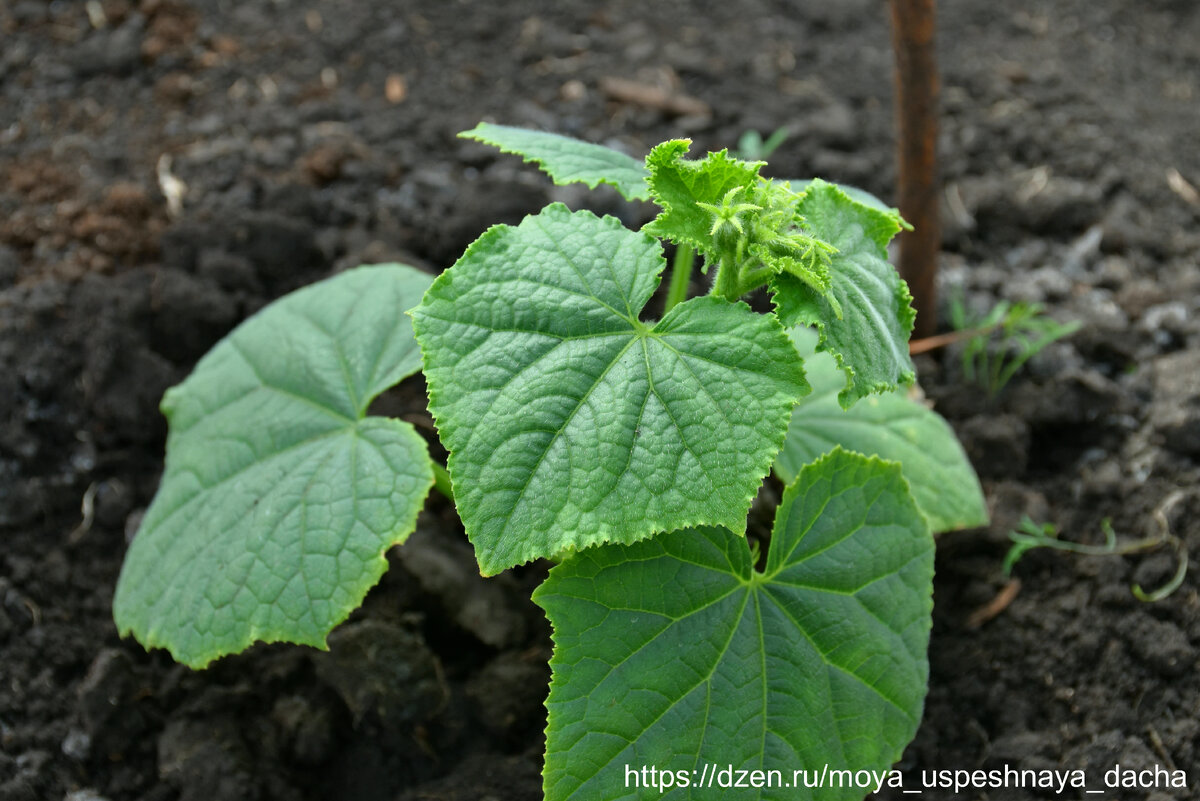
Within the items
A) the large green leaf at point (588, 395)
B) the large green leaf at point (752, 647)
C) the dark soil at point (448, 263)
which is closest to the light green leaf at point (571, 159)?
the large green leaf at point (588, 395)

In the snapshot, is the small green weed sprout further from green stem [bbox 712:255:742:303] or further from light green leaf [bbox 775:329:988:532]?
green stem [bbox 712:255:742:303]

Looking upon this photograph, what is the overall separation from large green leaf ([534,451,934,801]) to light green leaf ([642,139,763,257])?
22.9 inches

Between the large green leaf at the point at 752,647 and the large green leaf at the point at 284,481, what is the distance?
0.46 metres

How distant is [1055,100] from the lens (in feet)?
13.7

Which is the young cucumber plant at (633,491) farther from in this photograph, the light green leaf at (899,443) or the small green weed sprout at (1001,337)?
the small green weed sprout at (1001,337)

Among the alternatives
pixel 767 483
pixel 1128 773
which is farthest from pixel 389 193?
pixel 1128 773

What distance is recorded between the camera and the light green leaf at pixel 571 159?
1.96 meters

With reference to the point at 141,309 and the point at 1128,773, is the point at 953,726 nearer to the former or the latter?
the point at 1128,773

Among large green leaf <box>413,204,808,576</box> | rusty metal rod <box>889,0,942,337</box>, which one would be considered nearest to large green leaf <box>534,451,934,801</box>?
large green leaf <box>413,204,808,576</box>

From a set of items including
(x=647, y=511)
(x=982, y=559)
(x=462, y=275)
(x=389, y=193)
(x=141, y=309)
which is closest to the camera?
(x=647, y=511)

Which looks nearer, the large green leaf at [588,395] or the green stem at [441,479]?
the large green leaf at [588,395]

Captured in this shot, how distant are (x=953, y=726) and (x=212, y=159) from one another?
315 cm

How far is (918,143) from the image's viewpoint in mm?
2871

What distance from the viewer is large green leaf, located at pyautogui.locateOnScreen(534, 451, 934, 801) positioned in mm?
1831
